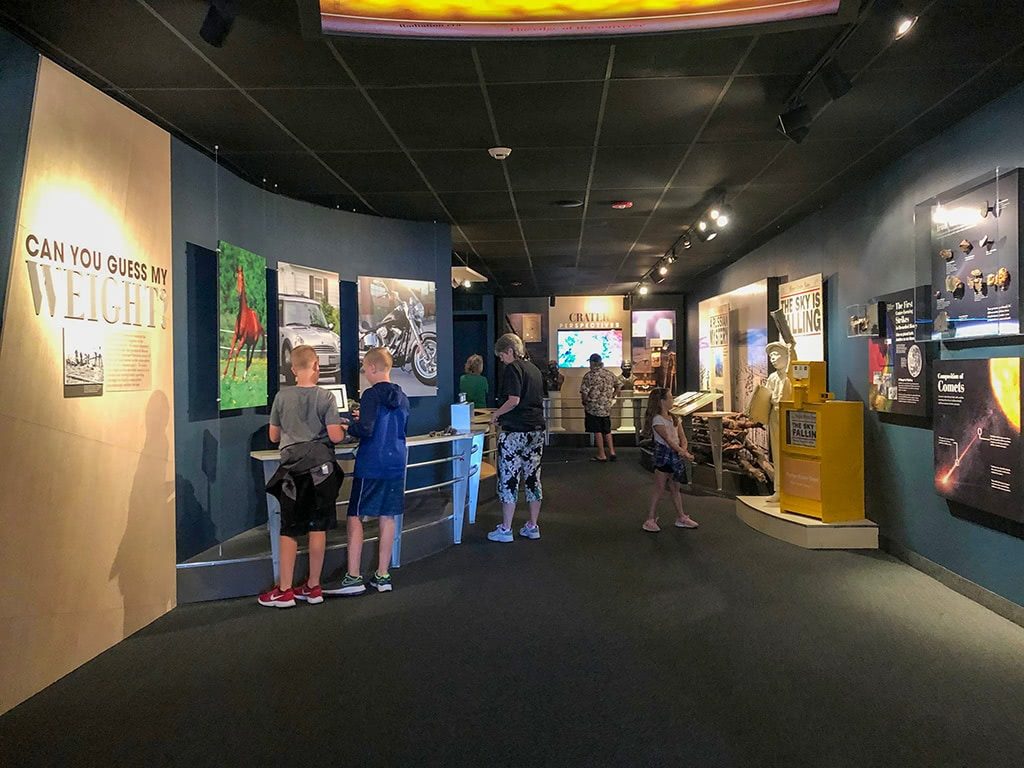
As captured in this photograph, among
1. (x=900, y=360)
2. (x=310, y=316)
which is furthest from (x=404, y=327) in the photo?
(x=900, y=360)

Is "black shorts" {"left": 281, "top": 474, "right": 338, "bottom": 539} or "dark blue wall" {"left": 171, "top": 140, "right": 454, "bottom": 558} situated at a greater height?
"dark blue wall" {"left": 171, "top": 140, "right": 454, "bottom": 558}

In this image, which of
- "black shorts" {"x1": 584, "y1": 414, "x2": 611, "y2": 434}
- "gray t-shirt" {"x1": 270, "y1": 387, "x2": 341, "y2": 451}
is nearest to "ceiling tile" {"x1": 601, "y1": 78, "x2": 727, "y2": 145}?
"gray t-shirt" {"x1": 270, "y1": 387, "x2": 341, "y2": 451}

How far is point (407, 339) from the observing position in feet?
23.8

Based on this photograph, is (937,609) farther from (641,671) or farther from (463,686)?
(463,686)

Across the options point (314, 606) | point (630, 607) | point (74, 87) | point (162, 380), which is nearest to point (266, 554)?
point (314, 606)

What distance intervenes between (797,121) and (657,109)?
835 mm

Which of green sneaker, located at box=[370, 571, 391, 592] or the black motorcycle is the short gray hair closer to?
the black motorcycle

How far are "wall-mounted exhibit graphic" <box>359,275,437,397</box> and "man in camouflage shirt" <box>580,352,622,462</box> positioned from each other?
4.69 m

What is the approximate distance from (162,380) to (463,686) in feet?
8.44

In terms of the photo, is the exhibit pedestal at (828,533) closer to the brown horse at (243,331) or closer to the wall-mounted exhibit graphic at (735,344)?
the wall-mounted exhibit graphic at (735,344)

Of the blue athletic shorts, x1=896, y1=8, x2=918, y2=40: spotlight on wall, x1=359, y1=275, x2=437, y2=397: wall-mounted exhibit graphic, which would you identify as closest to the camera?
x1=896, y1=8, x2=918, y2=40: spotlight on wall

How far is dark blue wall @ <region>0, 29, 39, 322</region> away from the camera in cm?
311

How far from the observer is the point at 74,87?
11.8ft

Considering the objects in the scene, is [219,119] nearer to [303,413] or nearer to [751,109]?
[303,413]
